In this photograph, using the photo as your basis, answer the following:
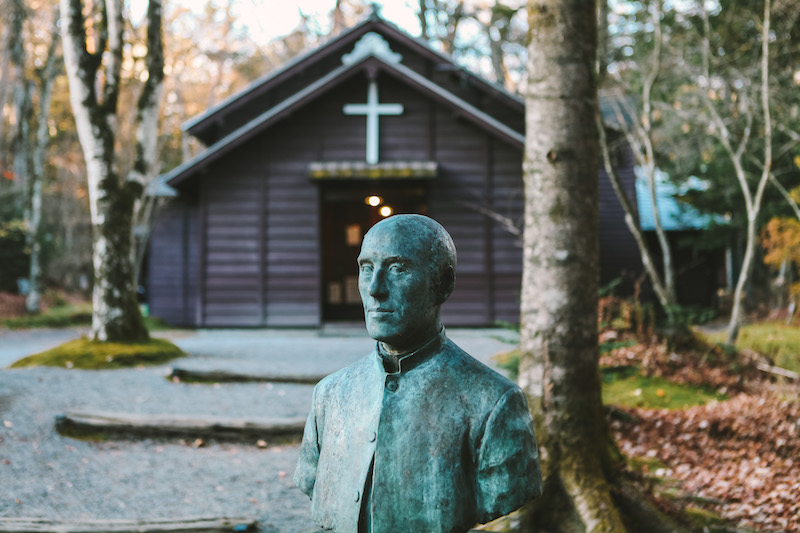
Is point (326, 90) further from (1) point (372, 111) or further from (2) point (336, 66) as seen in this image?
(2) point (336, 66)

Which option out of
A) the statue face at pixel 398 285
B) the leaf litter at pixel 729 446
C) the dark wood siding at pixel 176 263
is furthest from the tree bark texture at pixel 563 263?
the dark wood siding at pixel 176 263

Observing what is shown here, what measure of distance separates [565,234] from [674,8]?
12415mm

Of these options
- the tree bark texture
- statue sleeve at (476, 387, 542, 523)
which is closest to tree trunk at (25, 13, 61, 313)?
the tree bark texture

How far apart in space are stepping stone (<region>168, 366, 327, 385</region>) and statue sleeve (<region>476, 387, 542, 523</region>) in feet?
23.9

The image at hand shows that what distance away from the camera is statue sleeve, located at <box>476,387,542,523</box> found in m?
1.95

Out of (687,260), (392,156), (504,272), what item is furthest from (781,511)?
(687,260)

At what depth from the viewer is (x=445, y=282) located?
2.13 meters

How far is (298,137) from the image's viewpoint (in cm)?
1539

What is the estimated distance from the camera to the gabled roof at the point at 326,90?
46.7ft

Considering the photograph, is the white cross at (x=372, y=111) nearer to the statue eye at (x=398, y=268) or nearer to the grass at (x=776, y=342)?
the grass at (x=776, y=342)

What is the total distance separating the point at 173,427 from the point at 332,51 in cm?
1273

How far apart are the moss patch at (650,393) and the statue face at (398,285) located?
5778 millimetres

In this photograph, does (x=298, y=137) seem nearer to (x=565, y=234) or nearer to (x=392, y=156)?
(x=392, y=156)

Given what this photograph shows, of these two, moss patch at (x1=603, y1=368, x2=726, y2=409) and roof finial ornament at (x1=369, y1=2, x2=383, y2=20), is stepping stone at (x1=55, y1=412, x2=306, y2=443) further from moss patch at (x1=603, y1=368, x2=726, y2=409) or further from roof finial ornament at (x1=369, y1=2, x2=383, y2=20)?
roof finial ornament at (x1=369, y1=2, x2=383, y2=20)
